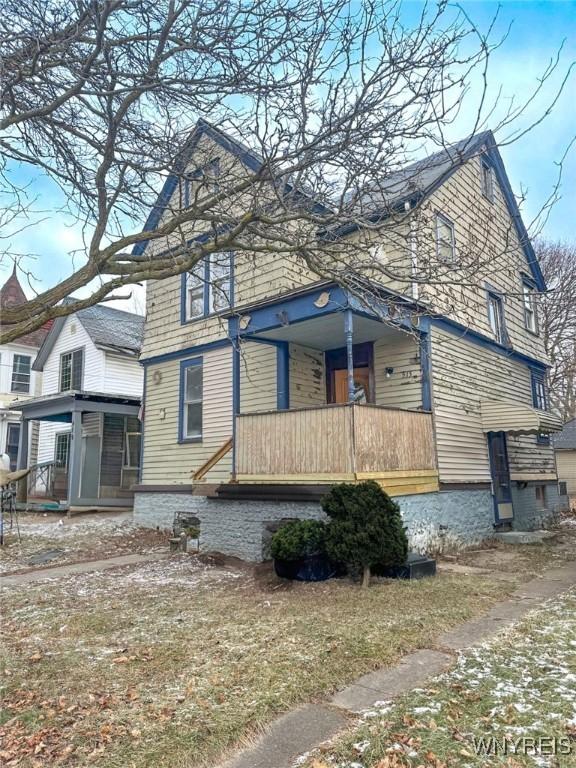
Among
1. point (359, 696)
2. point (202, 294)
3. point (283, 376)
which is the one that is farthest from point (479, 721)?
point (202, 294)

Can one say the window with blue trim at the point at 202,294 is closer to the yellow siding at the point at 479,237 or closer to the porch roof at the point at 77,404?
the porch roof at the point at 77,404

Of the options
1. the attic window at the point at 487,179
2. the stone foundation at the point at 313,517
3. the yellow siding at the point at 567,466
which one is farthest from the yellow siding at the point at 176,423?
the yellow siding at the point at 567,466

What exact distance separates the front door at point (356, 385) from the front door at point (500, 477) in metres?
3.18

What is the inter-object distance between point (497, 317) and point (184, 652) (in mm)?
11714

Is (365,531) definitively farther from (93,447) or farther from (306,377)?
(93,447)

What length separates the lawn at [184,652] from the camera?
3182mm

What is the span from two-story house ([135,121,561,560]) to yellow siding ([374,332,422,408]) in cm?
3

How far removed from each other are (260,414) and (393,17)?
19.6 ft

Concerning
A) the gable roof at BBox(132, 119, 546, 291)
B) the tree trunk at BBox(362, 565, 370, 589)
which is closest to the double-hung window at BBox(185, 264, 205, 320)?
the gable roof at BBox(132, 119, 546, 291)

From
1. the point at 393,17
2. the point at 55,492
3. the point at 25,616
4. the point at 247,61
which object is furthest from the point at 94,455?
the point at 393,17

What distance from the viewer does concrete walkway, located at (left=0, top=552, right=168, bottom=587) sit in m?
8.07

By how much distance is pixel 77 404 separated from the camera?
1573cm

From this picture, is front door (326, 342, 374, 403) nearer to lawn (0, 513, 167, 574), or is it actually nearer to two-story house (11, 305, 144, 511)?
lawn (0, 513, 167, 574)

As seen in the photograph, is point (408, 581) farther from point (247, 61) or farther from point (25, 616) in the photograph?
point (247, 61)
